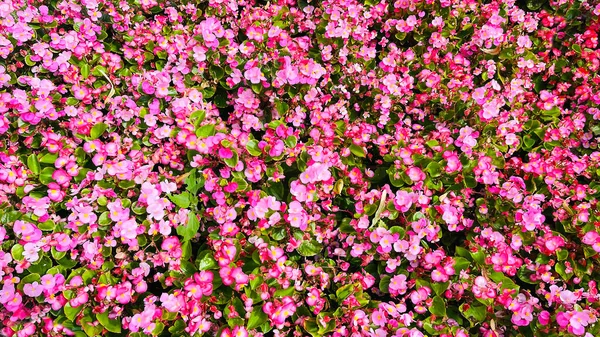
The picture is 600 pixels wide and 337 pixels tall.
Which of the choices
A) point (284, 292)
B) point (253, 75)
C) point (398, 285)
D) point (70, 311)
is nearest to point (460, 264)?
point (398, 285)

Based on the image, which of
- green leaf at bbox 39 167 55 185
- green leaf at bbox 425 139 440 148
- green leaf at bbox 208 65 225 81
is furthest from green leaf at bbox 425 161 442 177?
green leaf at bbox 39 167 55 185

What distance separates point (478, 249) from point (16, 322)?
6.32 ft

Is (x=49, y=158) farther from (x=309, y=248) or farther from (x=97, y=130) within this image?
(x=309, y=248)

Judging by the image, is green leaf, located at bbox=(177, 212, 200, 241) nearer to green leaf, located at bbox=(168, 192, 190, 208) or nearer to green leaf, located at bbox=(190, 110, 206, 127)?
green leaf, located at bbox=(168, 192, 190, 208)

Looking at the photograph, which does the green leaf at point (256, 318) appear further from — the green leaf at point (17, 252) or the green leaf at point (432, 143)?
the green leaf at point (432, 143)

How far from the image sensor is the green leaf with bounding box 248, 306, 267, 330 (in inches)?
68.7

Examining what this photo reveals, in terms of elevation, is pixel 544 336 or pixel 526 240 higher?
pixel 526 240

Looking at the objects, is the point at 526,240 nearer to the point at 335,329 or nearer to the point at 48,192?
the point at 335,329

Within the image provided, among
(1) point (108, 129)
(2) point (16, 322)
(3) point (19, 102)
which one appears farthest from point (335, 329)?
(3) point (19, 102)

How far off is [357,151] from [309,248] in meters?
0.55

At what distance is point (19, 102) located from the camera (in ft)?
6.92

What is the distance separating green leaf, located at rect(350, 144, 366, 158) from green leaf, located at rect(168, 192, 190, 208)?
823mm

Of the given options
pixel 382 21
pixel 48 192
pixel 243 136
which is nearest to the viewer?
pixel 48 192

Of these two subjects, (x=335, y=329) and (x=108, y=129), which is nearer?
(x=335, y=329)
